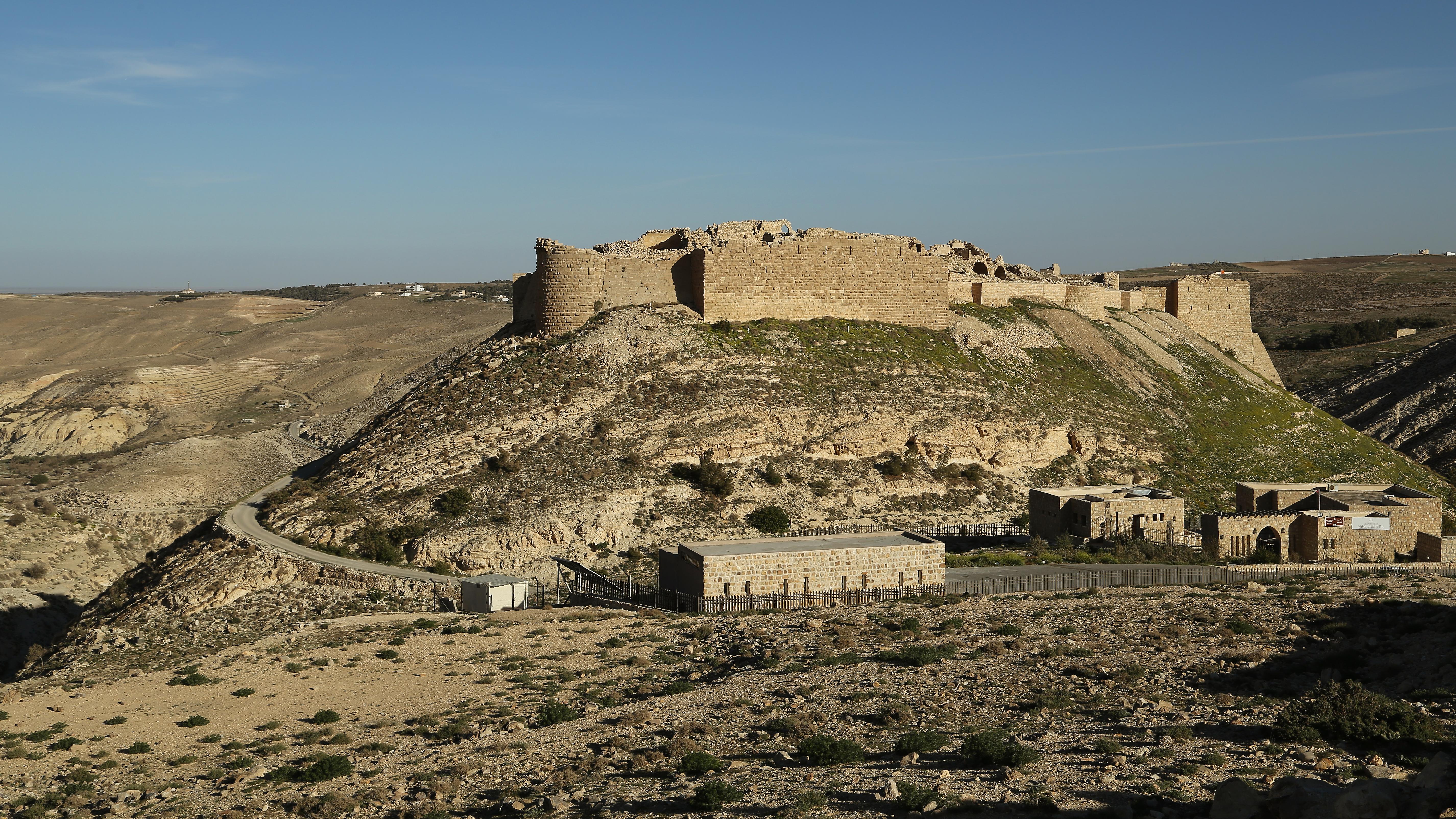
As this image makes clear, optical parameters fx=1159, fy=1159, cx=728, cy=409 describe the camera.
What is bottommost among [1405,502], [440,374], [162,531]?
[162,531]

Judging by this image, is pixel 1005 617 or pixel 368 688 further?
pixel 1005 617

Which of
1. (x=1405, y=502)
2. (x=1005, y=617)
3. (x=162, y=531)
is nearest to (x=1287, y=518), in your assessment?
(x=1405, y=502)

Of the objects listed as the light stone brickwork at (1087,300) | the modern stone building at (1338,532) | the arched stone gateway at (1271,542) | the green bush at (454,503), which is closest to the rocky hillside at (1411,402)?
the light stone brickwork at (1087,300)

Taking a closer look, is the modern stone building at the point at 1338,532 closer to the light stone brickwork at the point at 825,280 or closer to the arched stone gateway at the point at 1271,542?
the arched stone gateway at the point at 1271,542

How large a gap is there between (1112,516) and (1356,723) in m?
18.8

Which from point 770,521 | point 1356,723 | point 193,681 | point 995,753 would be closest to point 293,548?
point 193,681

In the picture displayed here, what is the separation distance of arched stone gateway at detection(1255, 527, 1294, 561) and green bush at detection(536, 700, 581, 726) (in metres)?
21.1

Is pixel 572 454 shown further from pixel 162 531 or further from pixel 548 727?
pixel 162 531

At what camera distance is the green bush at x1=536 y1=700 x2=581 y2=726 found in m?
18.9

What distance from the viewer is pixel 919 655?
68.5ft

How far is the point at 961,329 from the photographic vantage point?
142ft

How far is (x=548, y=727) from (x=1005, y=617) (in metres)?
10.4

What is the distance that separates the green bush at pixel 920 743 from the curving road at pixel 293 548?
17775 mm

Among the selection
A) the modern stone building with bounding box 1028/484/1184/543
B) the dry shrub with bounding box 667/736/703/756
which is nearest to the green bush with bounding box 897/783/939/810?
the dry shrub with bounding box 667/736/703/756
